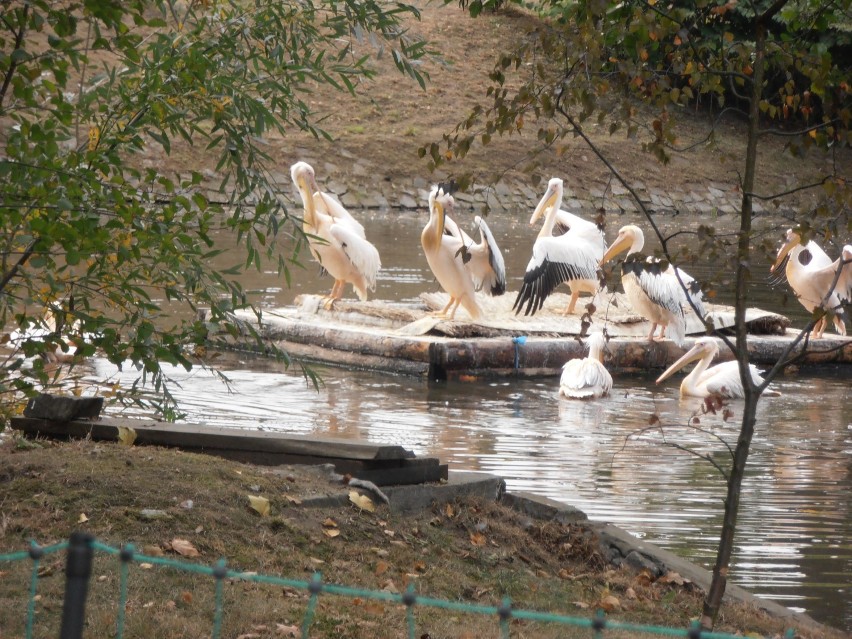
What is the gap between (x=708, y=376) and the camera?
37.6 ft

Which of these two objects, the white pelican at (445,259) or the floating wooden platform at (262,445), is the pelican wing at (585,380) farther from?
the floating wooden platform at (262,445)

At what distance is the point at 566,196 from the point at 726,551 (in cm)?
2836

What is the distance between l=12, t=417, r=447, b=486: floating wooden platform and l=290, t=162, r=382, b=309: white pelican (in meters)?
6.91

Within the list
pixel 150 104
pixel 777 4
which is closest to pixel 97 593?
pixel 150 104

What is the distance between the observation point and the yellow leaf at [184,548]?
14.7 ft

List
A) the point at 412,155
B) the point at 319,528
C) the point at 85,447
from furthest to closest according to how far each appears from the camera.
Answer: the point at 412,155 < the point at 85,447 < the point at 319,528

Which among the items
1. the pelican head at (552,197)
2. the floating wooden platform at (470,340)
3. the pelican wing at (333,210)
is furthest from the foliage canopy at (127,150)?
the pelican head at (552,197)

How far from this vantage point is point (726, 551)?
450cm

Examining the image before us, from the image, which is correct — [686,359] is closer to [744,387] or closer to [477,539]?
[477,539]

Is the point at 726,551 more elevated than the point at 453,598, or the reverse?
the point at 726,551

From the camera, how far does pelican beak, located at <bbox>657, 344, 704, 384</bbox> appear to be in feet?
39.1

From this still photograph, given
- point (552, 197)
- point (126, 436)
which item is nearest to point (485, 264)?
point (552, 197)

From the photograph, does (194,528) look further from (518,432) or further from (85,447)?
(518,432)

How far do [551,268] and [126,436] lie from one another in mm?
7788
